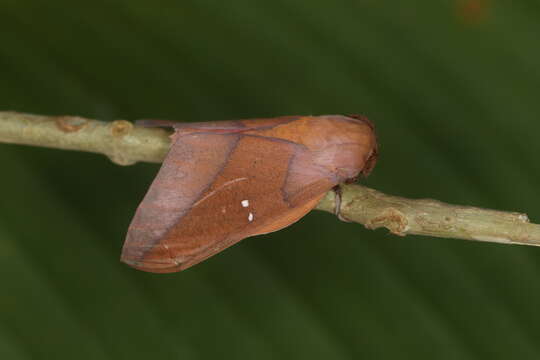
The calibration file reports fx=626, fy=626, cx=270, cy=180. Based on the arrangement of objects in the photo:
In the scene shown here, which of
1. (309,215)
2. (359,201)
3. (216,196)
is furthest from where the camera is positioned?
(309,215)

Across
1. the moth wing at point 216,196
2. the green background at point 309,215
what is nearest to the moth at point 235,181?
the moth wing at point 216,196

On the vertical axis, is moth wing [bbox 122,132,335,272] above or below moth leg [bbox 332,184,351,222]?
above

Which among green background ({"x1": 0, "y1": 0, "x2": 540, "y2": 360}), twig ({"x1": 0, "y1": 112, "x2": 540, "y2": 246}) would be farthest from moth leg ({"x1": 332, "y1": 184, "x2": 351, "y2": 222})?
green background ({"x1": 0, "y1": 0, "x2": 540, "y2": 360})

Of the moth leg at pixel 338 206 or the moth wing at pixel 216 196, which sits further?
the moth wing at pixel 216 196

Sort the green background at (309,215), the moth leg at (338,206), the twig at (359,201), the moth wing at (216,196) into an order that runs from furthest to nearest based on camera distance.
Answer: the green background at (309,215) → the moth wing at (216,196) → the moth leg at (338,206) → the twig at (359,201)

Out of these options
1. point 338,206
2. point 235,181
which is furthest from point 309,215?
point 338,206

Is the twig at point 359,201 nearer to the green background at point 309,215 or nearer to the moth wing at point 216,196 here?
the moth wing at point 216,196

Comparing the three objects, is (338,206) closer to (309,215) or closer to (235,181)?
(235,181)

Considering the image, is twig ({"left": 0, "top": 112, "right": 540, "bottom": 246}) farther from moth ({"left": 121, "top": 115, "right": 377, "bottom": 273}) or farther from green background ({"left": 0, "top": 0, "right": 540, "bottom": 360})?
green background ({"left": 0, "top": 0, "right": 540, "bottom": 360})

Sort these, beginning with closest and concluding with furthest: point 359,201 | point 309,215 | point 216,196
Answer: point 359,201 < point 216,196 < point 309,215
